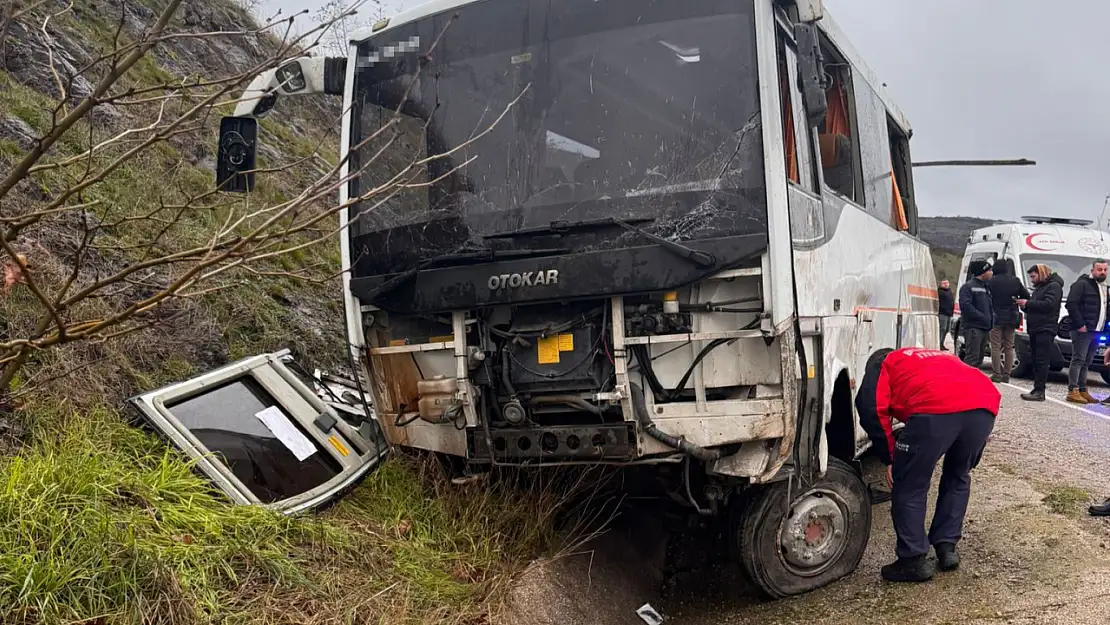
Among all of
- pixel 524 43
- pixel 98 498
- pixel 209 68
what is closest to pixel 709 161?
pixel 524 43

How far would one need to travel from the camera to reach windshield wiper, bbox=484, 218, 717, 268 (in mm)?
3814

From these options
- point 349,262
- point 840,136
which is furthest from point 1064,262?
point 349,262

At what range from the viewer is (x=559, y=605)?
4348mm

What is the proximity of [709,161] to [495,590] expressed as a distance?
2.18 meters

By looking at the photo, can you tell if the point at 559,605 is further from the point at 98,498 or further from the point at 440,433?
the point at 98,498

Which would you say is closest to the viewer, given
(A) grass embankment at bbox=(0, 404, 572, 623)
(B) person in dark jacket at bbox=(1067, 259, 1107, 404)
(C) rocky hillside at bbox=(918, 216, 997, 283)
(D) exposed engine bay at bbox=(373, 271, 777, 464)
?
(A) grass embankment at bbox=(0, 404, 572, 623)

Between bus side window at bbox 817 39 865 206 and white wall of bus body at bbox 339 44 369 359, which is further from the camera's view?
bus side window at bbox 817 39 865 206

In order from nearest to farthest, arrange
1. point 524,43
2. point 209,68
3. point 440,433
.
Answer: point 524,43 < point 440,433 < point 209,68

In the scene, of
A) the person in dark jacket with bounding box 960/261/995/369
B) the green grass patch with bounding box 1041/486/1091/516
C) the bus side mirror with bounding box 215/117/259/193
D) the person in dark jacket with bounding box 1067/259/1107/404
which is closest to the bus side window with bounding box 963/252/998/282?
the person in dark jacket with bounding box 960/261/995/369

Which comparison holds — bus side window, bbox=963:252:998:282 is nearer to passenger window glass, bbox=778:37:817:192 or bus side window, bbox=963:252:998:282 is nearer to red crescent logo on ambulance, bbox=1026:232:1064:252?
red crescent logo on ambulance, bbox=1026:232:1064:252

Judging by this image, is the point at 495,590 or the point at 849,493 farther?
the point at 849,493

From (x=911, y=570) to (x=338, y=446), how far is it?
3.20 meters

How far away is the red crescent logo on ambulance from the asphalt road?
8864 millimetres

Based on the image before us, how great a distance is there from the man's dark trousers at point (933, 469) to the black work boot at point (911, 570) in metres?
0.04
